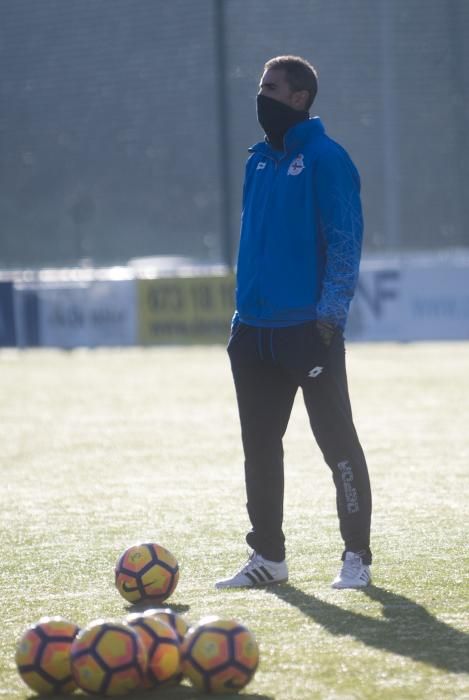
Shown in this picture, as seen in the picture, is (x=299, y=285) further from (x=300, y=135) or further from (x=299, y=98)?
(x=299, y=98)

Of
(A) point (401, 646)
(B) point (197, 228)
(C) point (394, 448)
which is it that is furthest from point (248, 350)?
(B) point (197, 228)

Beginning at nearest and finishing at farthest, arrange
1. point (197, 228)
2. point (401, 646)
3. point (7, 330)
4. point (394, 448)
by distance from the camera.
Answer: point (401, 646) < point (394, 448) < point (7, 330) < point (197, 228)

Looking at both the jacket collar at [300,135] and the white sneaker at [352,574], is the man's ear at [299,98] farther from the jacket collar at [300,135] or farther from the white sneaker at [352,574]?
the white sneaker at [352,574]

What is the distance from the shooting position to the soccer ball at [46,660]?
3.69 m

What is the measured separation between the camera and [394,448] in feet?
29.2

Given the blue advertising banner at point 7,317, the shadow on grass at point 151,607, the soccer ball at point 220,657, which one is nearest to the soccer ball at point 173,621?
the soccer ball at point 220,657

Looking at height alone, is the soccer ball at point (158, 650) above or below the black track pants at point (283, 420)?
below

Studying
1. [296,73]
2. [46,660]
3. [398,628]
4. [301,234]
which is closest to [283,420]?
[301,234]

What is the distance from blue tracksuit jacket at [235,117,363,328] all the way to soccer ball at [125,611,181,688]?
143cm

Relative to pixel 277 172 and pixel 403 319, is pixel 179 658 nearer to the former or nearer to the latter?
pixel 277 172

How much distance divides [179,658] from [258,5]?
19615 mm

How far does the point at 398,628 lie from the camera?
4.31 meters

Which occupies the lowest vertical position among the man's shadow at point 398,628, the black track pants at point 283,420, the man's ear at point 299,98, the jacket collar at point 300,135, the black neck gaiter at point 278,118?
the man's shadow at point 398,628

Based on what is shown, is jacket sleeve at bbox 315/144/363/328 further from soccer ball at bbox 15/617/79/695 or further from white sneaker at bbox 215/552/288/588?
soccer ball at bbox 15/617/79/695
